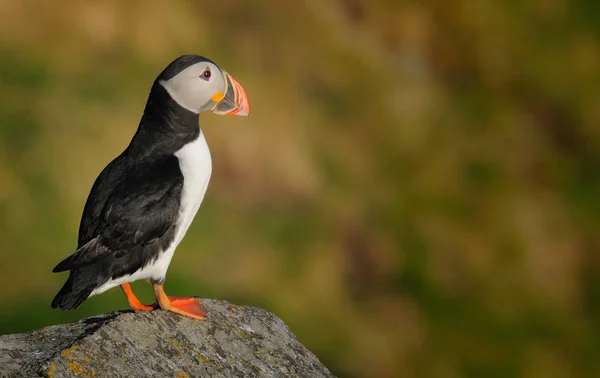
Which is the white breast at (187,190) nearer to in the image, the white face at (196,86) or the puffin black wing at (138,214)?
the puffin black wing at (138,214)

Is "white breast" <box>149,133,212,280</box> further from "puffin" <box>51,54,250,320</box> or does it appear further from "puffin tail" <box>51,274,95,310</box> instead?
"puffin tail" <box>51,274,95,310</box>

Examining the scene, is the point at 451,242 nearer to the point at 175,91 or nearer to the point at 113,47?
the point at 113,47

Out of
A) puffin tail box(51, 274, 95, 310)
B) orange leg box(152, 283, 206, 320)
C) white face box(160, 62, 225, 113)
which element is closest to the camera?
puffin tail box(51, 274, 95, 310)

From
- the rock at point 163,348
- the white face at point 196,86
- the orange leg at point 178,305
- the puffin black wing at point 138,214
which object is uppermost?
the white face at point 196,86

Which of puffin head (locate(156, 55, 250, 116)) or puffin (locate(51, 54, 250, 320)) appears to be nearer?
puffin (locate(51, 54, 250, 320))

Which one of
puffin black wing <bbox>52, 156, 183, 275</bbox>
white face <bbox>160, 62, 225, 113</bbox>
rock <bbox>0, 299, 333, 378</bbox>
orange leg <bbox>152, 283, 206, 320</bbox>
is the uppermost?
white face <bbox>160, 62, 225, 113</bbox>

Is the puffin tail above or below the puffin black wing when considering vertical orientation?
below

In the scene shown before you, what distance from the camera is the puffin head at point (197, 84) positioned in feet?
19.0

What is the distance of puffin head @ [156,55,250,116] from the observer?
5.78m

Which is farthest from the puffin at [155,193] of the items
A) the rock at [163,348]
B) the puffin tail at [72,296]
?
the rock at [163,348]

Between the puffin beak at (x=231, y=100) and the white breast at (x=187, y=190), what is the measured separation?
10.2 inches

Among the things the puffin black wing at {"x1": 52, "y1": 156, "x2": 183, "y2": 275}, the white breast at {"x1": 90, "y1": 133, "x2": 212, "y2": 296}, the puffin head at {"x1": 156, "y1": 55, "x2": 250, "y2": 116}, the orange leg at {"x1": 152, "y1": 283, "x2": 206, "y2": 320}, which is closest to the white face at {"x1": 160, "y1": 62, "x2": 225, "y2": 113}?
the puffin head at {"x1": 156, "y1": 55, "x2": 250, "y2": 116}

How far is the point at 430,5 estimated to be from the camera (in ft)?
41.2

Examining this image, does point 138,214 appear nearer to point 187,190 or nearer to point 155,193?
point 155,193
